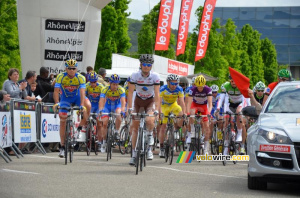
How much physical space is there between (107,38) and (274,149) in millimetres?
55299

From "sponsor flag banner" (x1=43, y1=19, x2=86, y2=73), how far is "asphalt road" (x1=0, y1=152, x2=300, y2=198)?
410 inches

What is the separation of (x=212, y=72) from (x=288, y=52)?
68.7 metres

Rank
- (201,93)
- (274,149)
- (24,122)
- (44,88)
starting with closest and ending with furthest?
(274,149)
(24,122)
(201,93)
(44,88)

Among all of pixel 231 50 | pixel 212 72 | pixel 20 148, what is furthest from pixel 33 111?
pixel 231 50

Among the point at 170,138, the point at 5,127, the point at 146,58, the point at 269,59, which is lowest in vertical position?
the point at 170,138

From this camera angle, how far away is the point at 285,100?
1177 cm

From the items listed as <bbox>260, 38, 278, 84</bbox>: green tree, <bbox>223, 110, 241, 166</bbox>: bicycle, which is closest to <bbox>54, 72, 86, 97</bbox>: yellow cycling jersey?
<bbox>223, 110, 241, 166</bbox>: bicycle

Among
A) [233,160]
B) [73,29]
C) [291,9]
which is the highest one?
[291,9]

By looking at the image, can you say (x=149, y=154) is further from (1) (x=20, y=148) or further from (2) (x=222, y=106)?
(2) (x=222, y=106)

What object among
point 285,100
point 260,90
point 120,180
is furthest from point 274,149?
point 260,90

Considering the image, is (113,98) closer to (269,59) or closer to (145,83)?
(145,83)

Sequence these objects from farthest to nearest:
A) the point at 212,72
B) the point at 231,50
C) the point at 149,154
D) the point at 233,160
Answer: the point at 231,50 → the point at 212,72 → the point at 233,160 → the point at 149,154

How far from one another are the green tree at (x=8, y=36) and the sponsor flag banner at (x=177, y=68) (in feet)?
38.3

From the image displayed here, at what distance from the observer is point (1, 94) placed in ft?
48.4
